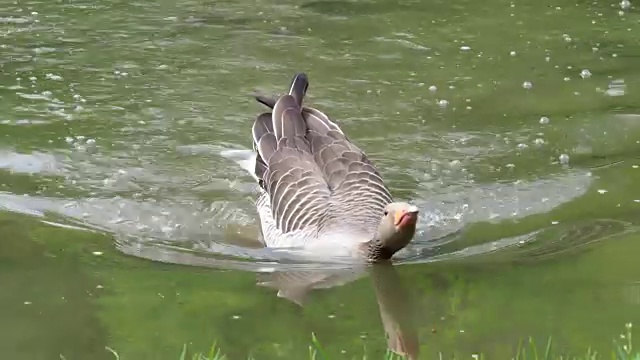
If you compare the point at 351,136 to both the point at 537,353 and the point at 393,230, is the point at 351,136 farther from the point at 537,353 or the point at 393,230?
the point at 537,353

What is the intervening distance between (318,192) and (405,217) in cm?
109

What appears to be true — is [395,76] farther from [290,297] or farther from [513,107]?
[290,297]

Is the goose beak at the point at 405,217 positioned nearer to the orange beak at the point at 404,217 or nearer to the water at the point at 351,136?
the orange beak at the point at 404,217

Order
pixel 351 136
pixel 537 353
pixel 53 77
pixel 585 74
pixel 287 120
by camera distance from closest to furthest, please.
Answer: pixel 537 353 → pixel 287 120 → pixel 351 136 → pixel 53 77 → pixel 585 74

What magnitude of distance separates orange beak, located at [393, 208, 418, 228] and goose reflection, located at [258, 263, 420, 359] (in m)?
0.40

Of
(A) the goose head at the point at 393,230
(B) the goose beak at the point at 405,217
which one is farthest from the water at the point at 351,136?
(B) the goose beak at the point at 405,217

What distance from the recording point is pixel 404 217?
7.04 metres

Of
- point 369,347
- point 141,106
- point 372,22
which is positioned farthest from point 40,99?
point 369,347

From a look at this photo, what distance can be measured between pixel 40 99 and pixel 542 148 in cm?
448

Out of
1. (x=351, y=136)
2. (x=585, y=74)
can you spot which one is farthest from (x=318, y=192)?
(x=585, y=74)

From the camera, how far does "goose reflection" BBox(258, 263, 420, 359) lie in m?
6.51

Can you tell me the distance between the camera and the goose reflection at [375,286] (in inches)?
256

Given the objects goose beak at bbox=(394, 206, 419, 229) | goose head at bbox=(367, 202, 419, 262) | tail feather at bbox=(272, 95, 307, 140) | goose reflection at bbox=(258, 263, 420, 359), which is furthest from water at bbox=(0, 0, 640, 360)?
tail feather at bbox=(272, 95, 307, 140)

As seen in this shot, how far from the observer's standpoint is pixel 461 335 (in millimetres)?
6203
